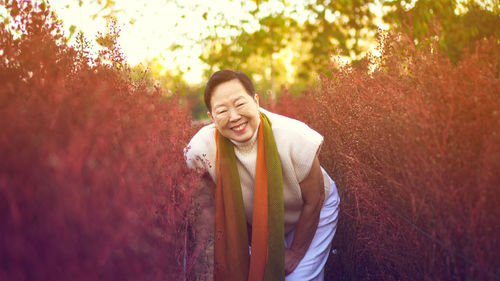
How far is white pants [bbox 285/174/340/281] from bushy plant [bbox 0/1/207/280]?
3.58 ft

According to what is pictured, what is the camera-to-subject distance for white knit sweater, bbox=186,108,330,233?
2.63 m

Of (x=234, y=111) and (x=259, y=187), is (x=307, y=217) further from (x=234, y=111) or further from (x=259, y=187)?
(x=234, y=111)

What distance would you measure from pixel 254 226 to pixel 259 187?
270 millimetres

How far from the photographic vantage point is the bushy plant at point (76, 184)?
3.28ft

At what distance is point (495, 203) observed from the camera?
150 cm

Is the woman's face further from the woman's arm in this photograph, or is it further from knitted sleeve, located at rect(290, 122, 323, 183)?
the woman's arm

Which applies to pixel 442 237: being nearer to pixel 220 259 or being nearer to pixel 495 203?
pixel 495 203

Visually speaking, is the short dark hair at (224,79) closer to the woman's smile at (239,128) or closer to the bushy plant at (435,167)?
the woman's smile at (239,128)

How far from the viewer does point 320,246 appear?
2.75 metres

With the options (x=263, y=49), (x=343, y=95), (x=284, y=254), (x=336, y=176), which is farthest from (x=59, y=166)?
(x=263, y=49)

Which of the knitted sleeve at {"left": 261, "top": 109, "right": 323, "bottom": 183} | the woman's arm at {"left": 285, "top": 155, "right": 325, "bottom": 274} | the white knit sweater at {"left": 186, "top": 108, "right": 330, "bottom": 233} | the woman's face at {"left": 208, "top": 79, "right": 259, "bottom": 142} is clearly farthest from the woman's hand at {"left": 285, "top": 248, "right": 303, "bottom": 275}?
the woman's face at {"left": 208, "top": 79, "right": 259, "bottom": 142}

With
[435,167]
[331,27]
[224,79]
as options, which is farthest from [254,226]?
[331,27]

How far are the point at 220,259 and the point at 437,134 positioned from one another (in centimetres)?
156

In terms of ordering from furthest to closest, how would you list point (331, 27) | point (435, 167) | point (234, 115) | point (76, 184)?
point (331, 27)
point (234, 115)
point (435, 167)
point (76, 184)
